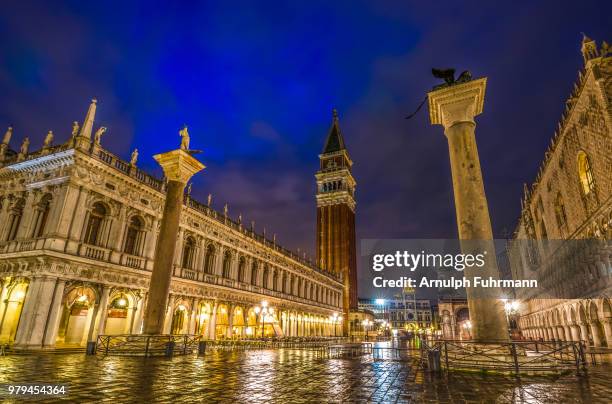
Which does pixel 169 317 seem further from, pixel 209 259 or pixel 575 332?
pixel 575 332

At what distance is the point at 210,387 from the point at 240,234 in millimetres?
28165

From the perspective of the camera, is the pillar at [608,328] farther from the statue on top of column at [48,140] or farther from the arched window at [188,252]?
the statue on top of column at [48,140]

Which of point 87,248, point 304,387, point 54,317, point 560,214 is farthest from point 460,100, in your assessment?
point 560,214

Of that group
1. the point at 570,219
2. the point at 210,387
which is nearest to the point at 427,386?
the point at 210,387

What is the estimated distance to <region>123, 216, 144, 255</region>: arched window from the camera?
74.1 feet

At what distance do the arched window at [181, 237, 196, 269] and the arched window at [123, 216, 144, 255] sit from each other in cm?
438

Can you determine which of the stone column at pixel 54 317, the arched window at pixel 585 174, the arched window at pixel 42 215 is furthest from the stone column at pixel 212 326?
the arched window at pixel 585 174

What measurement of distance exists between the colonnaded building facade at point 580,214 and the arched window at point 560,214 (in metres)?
0.08

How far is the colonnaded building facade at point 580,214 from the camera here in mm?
18641

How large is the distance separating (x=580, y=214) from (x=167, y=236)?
87.0 ft

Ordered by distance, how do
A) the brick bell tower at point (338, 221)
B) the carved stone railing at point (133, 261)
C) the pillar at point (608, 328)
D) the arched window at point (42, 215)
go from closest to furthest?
the arched window at point (42, 215) < the pillar at point (608, 328) < the carved stone railing at point (133, 261) < the brick bell tower at point (338, 221)

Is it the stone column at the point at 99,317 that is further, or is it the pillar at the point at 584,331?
the pillar at the point at 584,331

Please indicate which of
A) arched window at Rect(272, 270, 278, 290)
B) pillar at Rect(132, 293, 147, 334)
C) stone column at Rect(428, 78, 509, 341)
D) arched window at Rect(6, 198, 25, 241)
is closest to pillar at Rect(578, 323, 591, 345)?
stone column at Rect(428, 78, 509, 341)

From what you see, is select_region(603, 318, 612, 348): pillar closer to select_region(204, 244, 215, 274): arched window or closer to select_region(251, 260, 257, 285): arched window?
select_region(204, 244, 215, 274): arched window
